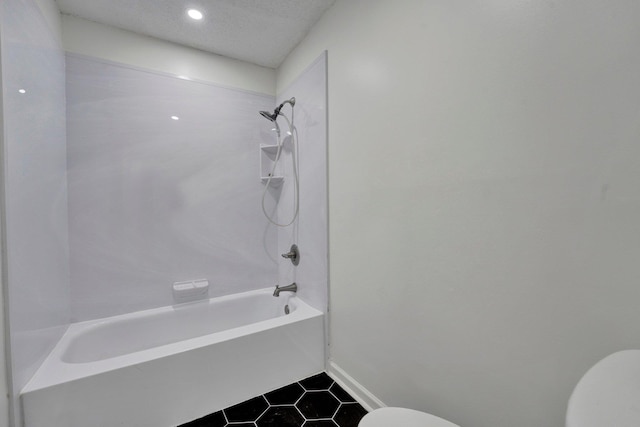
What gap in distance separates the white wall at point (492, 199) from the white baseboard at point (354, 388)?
41 millimetres

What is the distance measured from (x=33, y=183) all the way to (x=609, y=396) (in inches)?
81.1

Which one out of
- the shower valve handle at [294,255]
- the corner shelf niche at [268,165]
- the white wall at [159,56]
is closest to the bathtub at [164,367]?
the shower valve handle at [294,255]

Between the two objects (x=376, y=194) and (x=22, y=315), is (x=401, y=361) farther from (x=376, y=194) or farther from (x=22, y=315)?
(x=22, y=315)

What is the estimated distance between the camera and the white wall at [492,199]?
2.23 ft

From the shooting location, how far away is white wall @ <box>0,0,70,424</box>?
3.49ft

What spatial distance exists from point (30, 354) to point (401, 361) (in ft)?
5.49

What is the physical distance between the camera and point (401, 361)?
1.26m

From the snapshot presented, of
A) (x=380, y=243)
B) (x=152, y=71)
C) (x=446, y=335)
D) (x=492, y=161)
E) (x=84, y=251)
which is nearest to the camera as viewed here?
(x=492, y=161)

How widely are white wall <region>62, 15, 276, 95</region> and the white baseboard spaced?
227 cm

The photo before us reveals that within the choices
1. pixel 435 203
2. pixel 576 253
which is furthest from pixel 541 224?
pixel 435 203

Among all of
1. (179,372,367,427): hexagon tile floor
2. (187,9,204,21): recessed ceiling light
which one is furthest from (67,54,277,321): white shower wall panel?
(179,372,367,427): hexagon tile floor

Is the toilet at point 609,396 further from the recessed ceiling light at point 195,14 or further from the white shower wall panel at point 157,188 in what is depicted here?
the recessed ceiling light at point 195,14

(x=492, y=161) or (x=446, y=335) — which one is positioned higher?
(x=492, y=161)

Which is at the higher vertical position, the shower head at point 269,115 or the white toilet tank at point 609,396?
the shower head at point 269,115
